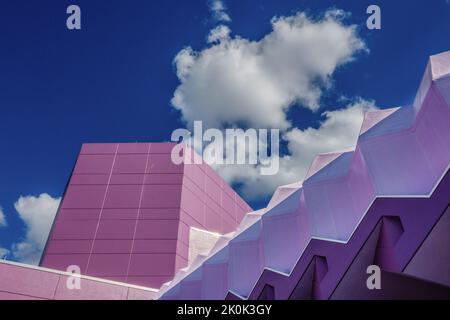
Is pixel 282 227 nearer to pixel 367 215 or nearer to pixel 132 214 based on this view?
pixel 367 215

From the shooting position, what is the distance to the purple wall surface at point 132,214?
2531 centimetres

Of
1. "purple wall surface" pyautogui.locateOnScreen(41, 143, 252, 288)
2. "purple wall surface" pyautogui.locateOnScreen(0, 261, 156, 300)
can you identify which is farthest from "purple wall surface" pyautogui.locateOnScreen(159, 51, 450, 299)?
"purple wall surface" pyautogui.locateOnScreen(41, 143, 252, 288)

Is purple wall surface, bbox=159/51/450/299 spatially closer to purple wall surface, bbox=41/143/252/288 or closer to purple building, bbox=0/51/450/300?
purple building, bbox=0/51/450/300

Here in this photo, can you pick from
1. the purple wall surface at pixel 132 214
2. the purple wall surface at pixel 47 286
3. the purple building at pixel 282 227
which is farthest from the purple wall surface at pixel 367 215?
the purple wall surface at pixel 132 214

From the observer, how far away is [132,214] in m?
27.8

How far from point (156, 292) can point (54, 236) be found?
9275 millimetres

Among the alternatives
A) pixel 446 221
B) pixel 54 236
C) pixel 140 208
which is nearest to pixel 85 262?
pixel 54 236

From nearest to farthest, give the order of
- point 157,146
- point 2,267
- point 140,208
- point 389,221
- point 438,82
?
point 438,82
point 389,221
point 2,267
point 140,208
point 157,146

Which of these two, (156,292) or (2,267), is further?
(156,292)

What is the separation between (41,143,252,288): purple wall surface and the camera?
25.3m

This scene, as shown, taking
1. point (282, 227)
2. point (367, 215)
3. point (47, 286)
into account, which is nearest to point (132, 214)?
point (47, 286)
